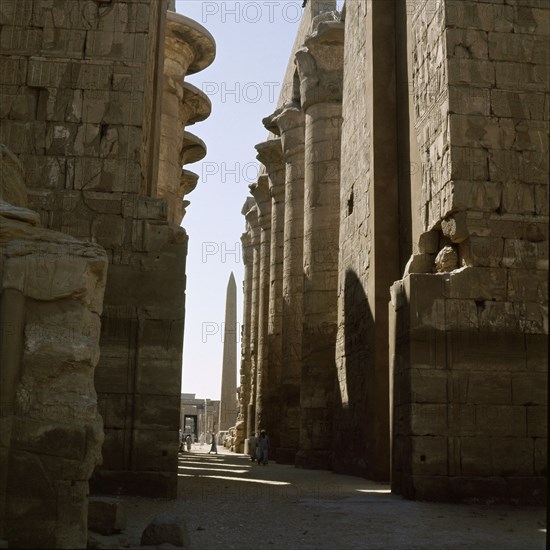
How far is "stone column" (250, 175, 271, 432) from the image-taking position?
22.0 metres

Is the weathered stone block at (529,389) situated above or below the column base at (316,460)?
above

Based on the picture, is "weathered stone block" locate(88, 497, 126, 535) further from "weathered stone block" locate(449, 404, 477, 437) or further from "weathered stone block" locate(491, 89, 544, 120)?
"weathered stone block" locate(491, 89, 544, 120)

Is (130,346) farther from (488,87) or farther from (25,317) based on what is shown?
(488,87)

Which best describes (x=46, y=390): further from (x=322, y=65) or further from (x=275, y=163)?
(x=275, y=163)

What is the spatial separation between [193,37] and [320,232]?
4774 mm

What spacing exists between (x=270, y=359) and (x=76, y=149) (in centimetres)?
1314

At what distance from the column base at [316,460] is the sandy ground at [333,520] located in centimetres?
544

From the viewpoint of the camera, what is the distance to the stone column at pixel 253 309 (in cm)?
2486

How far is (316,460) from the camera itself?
15516 millimetres

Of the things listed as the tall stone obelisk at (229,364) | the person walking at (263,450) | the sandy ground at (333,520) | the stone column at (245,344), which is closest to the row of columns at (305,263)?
the person walking at (263,450)

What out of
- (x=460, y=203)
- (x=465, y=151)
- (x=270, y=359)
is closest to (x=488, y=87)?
(x=465, y=151)

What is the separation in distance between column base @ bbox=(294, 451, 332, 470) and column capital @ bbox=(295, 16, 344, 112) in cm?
746

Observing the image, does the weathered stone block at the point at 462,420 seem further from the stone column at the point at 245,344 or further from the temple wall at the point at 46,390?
the stone column at the point at 245,344

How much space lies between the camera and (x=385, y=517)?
710 cm
